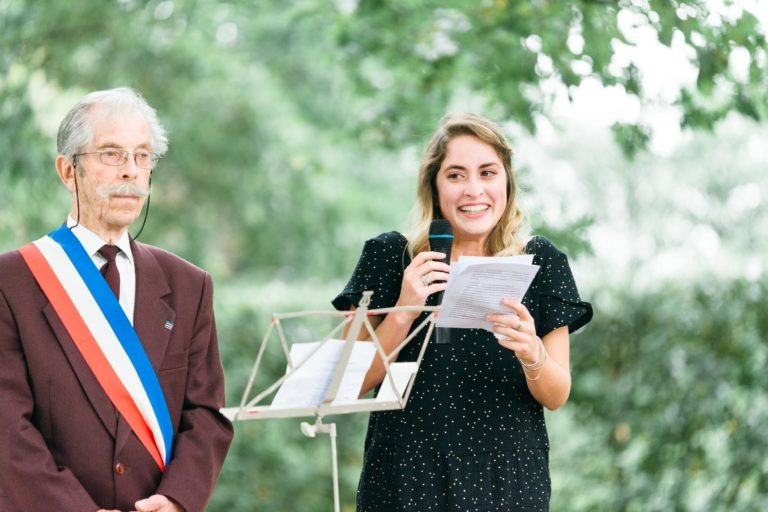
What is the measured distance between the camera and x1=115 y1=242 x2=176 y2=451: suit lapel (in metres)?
2.90

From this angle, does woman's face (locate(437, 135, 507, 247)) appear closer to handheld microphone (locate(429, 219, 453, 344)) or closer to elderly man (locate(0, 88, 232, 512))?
handheld microphone (locate(429, 219, 453, 344))

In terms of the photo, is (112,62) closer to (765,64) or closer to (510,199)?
(765,64)

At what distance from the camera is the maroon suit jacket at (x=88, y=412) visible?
2.70 metres

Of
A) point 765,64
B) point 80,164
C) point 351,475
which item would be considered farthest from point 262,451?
point 80,164

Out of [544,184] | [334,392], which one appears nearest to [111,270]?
[334,392]

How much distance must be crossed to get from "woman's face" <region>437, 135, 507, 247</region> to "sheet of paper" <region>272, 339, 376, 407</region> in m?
0.74

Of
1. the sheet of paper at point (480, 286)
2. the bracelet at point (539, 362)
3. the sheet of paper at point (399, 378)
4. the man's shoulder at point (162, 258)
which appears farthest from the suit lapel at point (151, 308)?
the bracelet at point (539, 362)

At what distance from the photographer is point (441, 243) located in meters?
3.11

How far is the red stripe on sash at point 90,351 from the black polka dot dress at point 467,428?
75cm

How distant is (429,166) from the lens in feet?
11.2

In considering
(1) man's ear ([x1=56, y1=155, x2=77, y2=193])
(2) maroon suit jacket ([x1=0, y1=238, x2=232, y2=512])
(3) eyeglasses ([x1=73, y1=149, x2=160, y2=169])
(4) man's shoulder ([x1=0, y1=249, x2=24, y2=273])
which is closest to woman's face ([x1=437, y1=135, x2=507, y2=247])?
(2) maroon suit jacket ([x1=0, y1=238, x2=232, y2=512])

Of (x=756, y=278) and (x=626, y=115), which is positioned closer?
(x=626, y=115)

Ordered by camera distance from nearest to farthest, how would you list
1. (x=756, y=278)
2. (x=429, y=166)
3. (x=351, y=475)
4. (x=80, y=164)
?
(x=80, y=164)
(x=429, y=166)
(x=756, y=278)
(x=351, y=475)

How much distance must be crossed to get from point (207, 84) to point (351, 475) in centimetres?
567
